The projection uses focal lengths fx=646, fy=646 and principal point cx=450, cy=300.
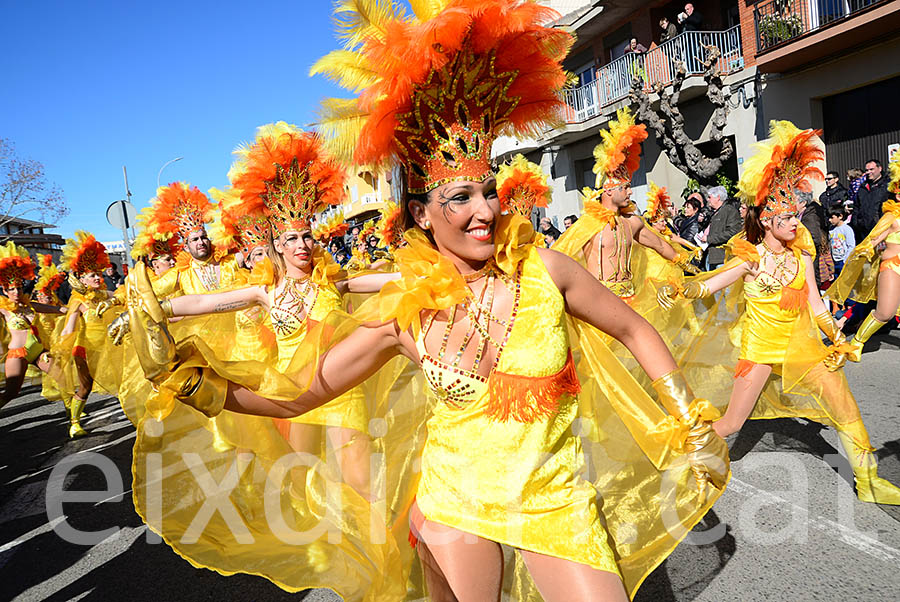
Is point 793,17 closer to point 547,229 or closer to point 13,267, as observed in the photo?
point 547,229

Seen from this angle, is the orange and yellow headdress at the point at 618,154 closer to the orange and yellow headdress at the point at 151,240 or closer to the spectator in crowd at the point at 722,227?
the orange and yellow headdress at the point at 151,240

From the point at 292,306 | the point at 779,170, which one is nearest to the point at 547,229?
the point at 779,170

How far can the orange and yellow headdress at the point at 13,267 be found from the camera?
8.01m

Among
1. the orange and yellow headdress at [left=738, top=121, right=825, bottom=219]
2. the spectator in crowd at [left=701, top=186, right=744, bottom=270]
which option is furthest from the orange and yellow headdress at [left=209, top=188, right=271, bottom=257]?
the spectator in crowd at [left=701, top=186, right=744, bottom=270]

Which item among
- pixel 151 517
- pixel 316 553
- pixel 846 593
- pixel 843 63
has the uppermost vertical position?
pixel 843 63

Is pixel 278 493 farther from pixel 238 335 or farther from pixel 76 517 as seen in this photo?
pixel 76 517

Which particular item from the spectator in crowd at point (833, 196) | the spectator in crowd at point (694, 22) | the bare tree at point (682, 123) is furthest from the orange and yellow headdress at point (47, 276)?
the spectator in crowd at point (694, 22)

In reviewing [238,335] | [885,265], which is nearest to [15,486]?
[238,335]

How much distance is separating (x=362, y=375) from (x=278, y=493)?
100cm

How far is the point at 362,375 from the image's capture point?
213 centimetres

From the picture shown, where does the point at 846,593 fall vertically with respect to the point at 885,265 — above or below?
below

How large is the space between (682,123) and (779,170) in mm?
13329

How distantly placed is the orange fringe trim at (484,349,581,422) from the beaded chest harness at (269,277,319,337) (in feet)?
7.52

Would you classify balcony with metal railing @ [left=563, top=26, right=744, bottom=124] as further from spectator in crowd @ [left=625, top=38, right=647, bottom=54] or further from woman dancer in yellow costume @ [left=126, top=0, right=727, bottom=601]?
woman dancer in yellow costume @ [left=126, top=0, right=727, bottom=601]
